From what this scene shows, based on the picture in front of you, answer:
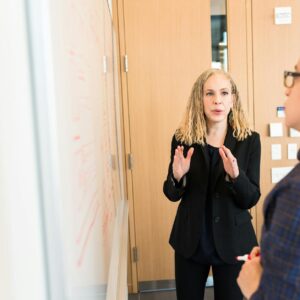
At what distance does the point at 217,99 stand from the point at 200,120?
138 millimetres

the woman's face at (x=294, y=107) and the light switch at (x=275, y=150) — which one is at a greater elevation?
the woman's face at (x=294, y=107)

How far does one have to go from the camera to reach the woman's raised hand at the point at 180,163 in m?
1.57

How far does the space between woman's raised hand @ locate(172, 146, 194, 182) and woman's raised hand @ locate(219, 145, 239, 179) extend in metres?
0.17

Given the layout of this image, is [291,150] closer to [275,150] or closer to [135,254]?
[275,150]

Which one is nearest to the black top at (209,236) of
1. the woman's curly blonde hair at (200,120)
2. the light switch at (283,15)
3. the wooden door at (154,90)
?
the woman's curly blonde hair at (200,120)

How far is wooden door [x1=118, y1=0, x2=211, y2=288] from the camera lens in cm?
271

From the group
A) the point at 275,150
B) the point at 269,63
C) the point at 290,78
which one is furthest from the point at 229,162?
the point at 269,63

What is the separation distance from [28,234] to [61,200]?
0.26ft

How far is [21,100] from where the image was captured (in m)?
0.41

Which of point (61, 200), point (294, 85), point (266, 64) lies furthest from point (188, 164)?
point (266, 64)

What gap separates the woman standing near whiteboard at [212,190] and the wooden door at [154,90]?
3.46 ft

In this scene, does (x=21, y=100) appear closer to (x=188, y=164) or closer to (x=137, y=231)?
(x=188, y=164)

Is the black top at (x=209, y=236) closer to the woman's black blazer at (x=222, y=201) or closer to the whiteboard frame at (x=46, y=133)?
the woman's black blazer at (x=222, y=201)

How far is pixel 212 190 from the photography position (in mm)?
1620
